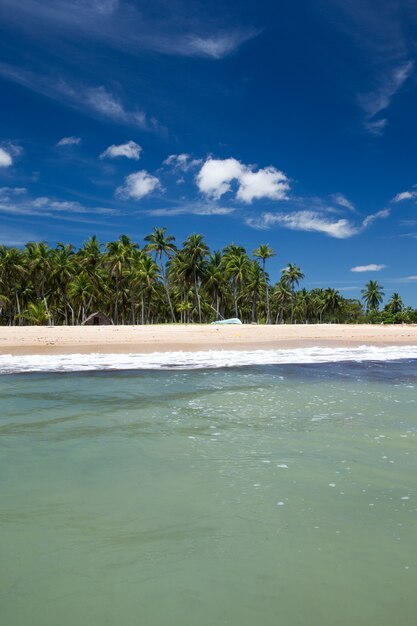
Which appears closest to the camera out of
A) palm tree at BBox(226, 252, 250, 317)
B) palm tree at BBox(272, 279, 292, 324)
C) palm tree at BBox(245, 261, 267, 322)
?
palm tree at BBox(226, 252, 250, 317)

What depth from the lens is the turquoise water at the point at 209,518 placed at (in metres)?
2.09

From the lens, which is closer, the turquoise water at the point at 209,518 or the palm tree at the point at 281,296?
the turquoise water at the point at 209,518

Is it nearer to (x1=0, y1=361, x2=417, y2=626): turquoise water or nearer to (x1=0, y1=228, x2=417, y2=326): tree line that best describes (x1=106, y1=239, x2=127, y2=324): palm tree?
(x1=0, y1=228, x2=417, y2=326): tree line

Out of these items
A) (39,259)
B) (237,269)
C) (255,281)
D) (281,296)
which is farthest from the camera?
(281,296)

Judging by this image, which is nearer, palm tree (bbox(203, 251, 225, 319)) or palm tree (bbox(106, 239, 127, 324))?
palm tree (bbox(106, 239, 127, 324))

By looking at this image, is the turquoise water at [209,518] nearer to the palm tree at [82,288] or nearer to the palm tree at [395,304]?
the palm tree at [82,288]

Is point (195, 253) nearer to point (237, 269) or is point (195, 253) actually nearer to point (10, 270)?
point (237, 269)

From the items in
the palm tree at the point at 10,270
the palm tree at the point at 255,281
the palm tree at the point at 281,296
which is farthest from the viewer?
the palm tree at the point at 281,296

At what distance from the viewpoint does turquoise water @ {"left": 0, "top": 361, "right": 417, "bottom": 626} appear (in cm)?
209

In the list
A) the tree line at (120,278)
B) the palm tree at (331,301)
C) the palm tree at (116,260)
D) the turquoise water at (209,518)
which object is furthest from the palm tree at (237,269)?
the turquoise water at (209,518)

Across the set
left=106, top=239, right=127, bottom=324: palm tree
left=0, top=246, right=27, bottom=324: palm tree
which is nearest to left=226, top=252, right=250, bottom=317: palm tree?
left=106, top=239, right=127, bottom=324: palm tree

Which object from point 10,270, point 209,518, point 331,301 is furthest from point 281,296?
point 209,518

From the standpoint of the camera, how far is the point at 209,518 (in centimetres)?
293

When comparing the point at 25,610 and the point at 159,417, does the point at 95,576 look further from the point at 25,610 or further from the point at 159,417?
the point at 159,417
